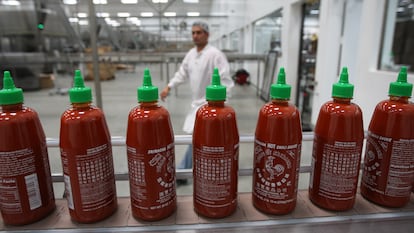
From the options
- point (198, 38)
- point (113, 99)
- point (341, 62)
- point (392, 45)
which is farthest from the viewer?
point (113, 99)

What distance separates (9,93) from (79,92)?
4.5 inches

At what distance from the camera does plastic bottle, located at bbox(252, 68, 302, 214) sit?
19.0 inches

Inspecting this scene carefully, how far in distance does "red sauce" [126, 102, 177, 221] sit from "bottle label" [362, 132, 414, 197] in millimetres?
400

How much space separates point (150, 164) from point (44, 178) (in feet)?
0.70

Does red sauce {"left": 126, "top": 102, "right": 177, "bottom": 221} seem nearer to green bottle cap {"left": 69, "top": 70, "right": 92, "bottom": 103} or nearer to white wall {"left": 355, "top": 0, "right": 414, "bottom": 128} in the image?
green bottle cap {"left": 69, "top": 70, "right": 92, "bottom": 103}

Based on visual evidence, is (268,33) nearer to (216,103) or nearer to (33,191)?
(216,103)

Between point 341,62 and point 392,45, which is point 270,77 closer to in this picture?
point 341,62

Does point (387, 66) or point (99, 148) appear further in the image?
point (387, 66)

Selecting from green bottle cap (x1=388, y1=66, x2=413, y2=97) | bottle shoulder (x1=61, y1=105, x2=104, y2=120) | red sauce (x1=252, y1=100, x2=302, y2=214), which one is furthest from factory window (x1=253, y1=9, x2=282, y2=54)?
bottle shoulder (x1=61, y1=105, x2=104, y2=120)

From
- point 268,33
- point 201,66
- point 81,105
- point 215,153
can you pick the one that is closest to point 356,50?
point 201,66

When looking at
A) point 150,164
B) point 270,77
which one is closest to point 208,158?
point 150,164

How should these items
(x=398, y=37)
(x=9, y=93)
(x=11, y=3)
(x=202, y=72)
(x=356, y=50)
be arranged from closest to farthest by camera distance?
(x=9, y=93) < (x=398, y=37) < (x=202, y=72) < (x=356, y=50) < (x=11, y=3)

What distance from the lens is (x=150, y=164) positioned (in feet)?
1.55

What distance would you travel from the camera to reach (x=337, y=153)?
1.64 ft
